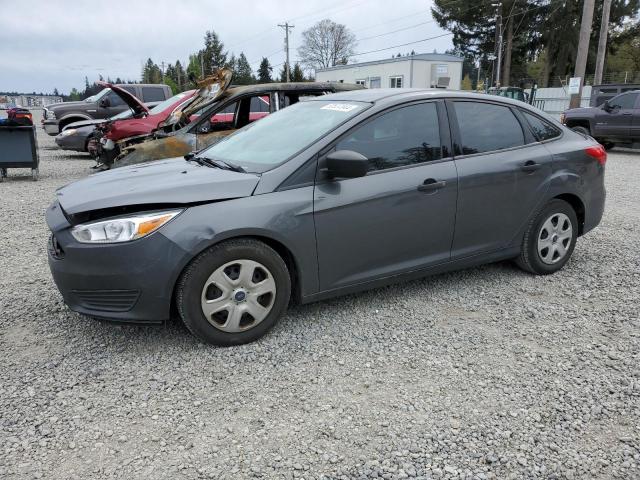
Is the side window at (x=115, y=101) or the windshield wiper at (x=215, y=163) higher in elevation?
the side window at (x=115, y=101)

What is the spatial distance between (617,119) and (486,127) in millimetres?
12539

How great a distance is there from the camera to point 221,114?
7957 millimetres

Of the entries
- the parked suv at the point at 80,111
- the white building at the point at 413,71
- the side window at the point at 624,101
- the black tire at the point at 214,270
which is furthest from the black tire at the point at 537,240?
the white building at the point at 413,71

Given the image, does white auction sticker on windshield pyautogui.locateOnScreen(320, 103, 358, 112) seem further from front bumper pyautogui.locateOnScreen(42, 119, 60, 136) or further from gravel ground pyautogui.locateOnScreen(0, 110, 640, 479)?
front bumper pyautogui.locateOnScreen(42, 119, 60, 136)

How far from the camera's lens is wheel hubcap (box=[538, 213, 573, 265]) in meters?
4.50

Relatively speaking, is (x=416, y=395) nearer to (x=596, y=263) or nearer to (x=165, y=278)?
(x=165, y=278)

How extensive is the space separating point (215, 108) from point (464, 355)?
5.65m

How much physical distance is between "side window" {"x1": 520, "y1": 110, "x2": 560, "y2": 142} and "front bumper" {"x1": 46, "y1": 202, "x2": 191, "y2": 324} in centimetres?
313

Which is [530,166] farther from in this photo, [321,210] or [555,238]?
[321,210]

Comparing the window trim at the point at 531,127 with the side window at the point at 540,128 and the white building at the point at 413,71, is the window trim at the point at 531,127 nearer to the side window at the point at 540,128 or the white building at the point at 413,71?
the side window at the point at 540,128

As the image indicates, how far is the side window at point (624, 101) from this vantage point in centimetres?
1428

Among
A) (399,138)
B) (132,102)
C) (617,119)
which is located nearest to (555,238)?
(399,138)

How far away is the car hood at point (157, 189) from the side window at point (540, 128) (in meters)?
2.53

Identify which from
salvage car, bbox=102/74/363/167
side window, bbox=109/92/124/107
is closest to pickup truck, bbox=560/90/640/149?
salvage car, bbox=102/74/363/167
